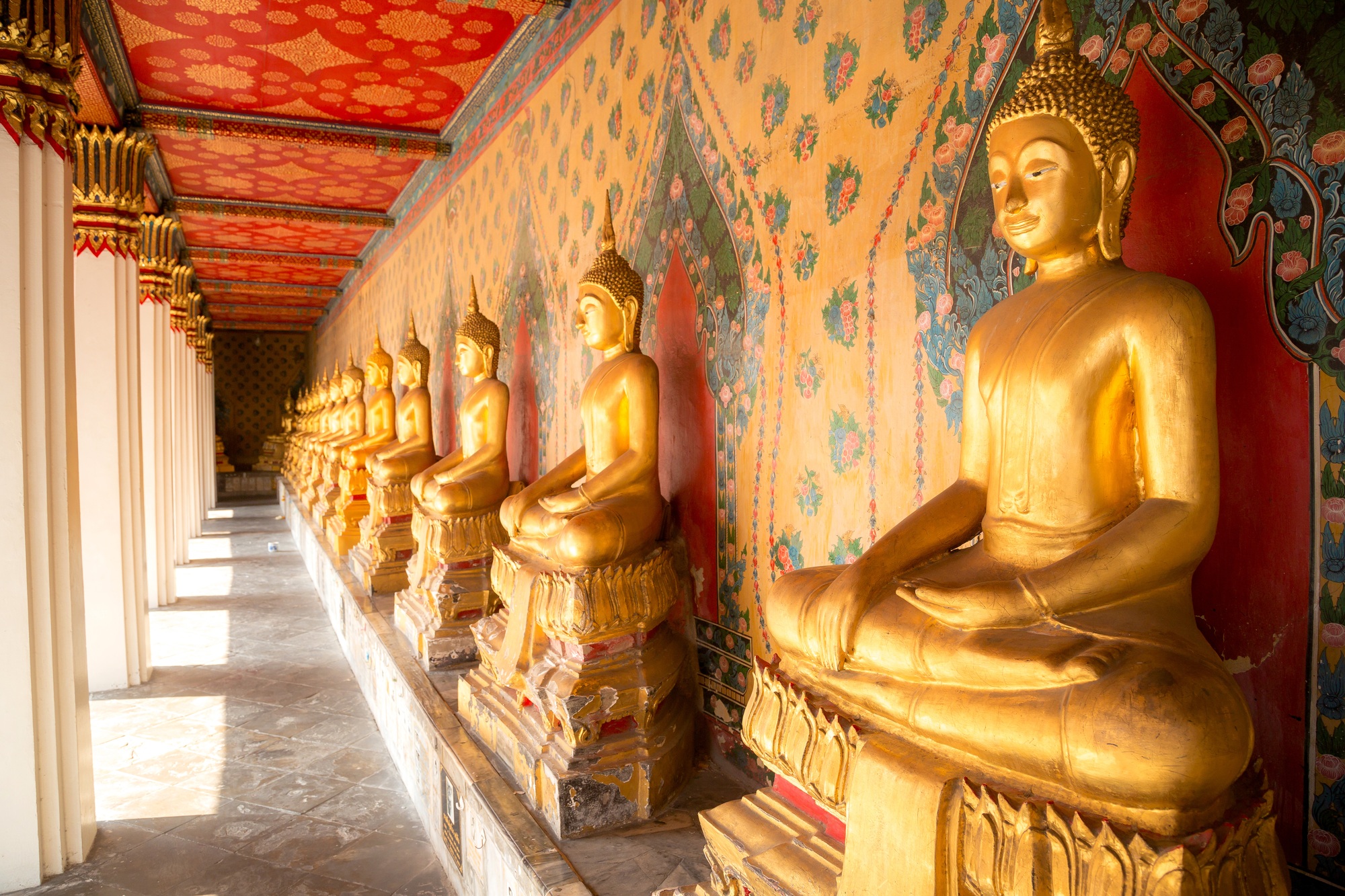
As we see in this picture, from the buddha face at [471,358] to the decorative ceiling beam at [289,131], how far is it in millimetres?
2845

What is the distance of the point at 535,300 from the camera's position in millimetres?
5035

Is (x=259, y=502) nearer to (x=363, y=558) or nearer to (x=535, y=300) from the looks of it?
(x=363, y=558)

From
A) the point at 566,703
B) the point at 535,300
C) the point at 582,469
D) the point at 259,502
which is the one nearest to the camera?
the point at 566,703

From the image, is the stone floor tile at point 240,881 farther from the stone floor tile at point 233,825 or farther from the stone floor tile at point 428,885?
the stone floor tile at point 428,885

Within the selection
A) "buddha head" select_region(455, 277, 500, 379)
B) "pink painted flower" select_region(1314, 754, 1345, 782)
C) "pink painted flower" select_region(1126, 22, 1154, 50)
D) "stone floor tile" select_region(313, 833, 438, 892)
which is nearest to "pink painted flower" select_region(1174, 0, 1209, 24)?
"pink painted flower" select_region(1126, 22, 1154, 50)

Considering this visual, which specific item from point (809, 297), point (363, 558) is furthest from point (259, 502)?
point (809, 297)

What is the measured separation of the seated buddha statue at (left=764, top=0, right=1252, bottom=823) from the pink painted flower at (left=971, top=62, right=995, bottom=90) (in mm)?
406

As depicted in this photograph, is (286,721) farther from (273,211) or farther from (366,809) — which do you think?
(273,211)

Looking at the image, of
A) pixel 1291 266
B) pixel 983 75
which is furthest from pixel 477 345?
pixel 1291 266

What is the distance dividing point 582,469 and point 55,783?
88.8 inches

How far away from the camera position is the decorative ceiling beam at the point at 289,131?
251 inches

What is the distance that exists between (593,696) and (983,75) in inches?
81.5

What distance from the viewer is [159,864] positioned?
325 centimetres

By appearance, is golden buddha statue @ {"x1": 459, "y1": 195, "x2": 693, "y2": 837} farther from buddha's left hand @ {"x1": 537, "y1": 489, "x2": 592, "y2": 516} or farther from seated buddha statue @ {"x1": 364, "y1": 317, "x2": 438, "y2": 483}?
seated buddha statue @ {"x1": 364, "y1": 317, "x2": 438, "y2": 483}
